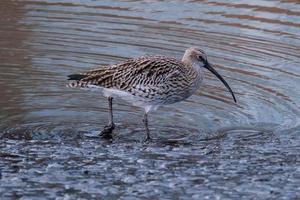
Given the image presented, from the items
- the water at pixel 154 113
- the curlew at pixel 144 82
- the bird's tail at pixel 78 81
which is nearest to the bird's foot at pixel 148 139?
the water at pixel 154 113

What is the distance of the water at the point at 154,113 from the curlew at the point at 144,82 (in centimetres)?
34

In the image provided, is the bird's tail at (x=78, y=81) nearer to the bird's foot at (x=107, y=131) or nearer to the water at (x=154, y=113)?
the water at (x=154, y=113)

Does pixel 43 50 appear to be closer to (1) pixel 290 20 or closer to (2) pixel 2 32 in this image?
(2) pixel 2 32

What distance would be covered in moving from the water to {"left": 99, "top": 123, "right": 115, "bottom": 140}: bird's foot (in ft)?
0.36

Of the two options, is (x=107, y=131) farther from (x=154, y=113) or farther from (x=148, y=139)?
(x=154, y=113)

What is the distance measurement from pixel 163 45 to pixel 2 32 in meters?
2.81

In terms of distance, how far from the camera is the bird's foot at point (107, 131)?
38.4ft

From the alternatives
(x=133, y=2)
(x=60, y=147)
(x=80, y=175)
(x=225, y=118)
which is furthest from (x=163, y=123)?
(x=133, y=2)

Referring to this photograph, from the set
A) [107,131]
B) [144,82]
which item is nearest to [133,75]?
[144,82]

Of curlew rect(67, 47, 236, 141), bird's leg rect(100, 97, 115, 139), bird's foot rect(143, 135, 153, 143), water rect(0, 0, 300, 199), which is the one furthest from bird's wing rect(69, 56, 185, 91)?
bird's foot rect(143, 135, 153, 143)

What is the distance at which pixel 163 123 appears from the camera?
12.4 m

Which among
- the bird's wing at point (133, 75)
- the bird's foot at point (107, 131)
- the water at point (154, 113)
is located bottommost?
the bird's foot at point (107, 131)

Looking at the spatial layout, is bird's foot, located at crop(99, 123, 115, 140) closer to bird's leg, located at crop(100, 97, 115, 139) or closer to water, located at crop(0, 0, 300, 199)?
bird's leg, located at crop(100, 97, 115, 139)

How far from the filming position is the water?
9742mm
